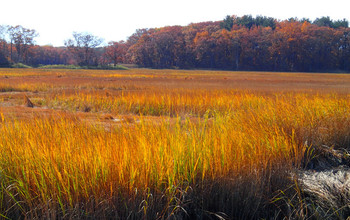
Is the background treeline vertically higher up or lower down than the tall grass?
higher up

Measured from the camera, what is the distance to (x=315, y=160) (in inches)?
193

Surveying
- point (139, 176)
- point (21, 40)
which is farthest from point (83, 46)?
point (139, 176)

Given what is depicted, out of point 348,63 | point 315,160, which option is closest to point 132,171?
point 315,160

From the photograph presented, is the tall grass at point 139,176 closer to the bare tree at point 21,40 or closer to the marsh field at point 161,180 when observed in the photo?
the marsh field at point 161,180

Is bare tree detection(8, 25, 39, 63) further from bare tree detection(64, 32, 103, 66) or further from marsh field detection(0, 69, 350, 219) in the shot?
marsh field detection(0, 69, 350, 219)

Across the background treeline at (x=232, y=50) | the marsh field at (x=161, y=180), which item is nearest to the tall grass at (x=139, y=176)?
the marsh field at (x=161, y=180)

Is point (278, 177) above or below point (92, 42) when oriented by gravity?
below

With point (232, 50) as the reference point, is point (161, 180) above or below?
below

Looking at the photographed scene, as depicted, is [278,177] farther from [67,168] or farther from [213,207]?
[67,168]

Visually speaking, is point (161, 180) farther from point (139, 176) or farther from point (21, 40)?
point (21, 40)

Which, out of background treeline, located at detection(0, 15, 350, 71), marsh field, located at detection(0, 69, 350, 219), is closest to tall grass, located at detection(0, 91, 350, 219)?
marsh field, located at detection(0, 69, 350, 219)

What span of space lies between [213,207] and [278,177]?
1006 mm

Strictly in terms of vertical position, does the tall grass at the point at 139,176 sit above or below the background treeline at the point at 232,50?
below

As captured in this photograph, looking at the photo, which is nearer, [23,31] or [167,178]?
[167,178]
